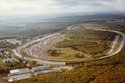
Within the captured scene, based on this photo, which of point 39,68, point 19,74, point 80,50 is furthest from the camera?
point 80,50

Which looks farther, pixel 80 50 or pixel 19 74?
pixel 80 50

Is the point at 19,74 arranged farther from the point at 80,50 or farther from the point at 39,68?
the point at 80,50

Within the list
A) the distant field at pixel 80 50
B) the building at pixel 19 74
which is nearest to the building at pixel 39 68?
the building at pixel 19 74

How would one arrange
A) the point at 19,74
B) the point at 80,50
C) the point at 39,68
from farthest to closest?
the point at 80,50 < the point at 39,68 < the point at 19,74

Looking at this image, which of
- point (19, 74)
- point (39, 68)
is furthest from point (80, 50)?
point (19, 74)

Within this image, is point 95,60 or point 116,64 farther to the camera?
point 95,60

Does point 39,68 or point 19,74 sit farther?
point 39,68

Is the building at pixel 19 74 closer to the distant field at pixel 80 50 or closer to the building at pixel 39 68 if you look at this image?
the building at pixel 39 68

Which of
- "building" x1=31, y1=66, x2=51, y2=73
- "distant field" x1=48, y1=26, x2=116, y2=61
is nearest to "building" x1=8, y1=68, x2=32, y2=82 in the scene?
"building" x1=31, y1=66, x2=51, y2=73

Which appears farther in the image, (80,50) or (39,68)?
(80,50)

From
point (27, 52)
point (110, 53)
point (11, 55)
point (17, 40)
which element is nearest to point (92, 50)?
point (110, 53)

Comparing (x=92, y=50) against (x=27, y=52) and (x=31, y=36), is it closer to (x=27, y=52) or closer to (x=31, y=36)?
(x=27, y=52)
